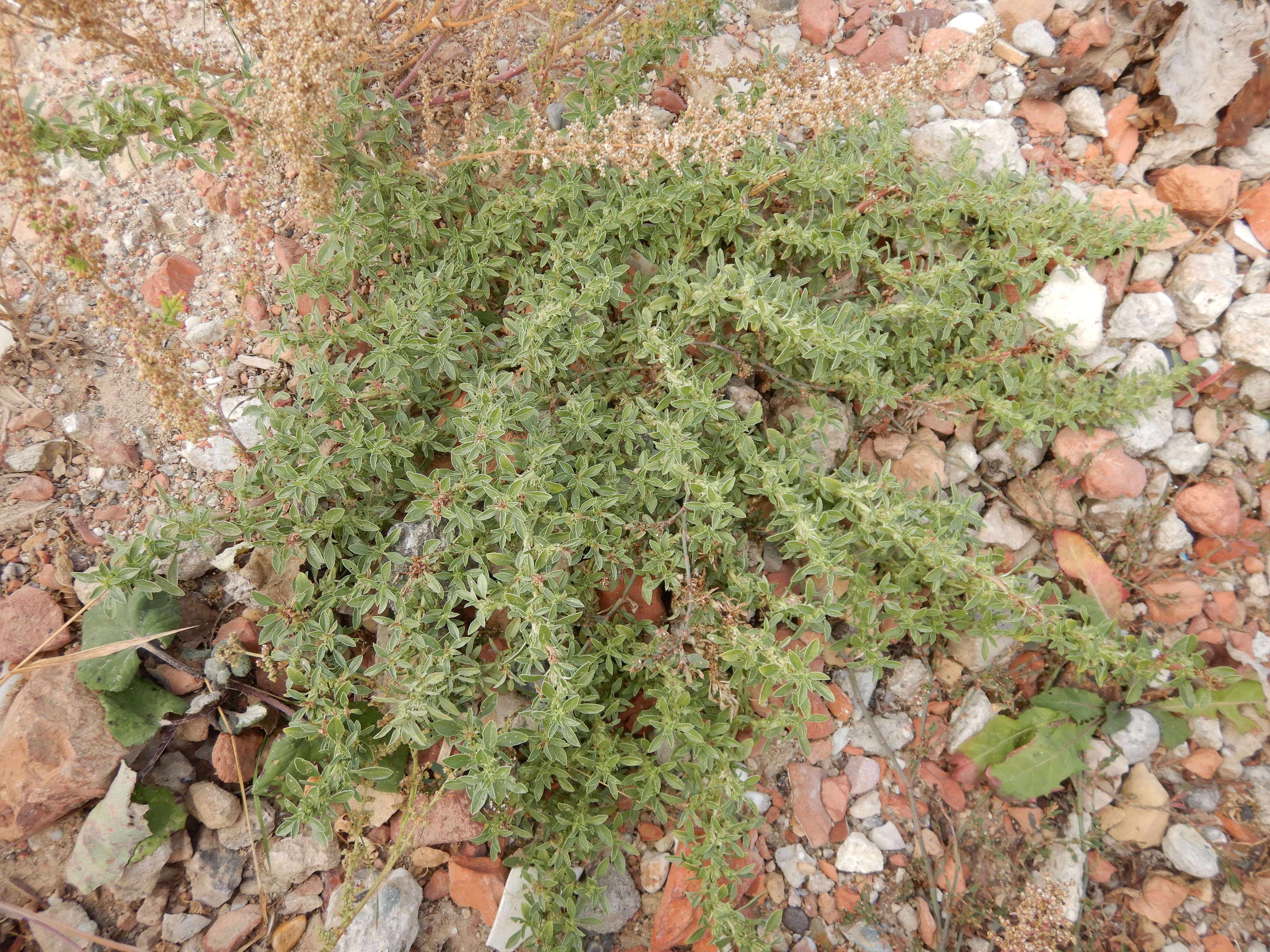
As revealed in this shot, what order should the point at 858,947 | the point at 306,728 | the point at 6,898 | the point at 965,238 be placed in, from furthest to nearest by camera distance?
the point at 965,238 → the point at 858,947 → the point at 6,898 → the point at 306,728

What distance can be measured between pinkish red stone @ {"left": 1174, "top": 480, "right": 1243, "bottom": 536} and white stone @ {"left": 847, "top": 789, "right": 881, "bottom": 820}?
1983 millimetres

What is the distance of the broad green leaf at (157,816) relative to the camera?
2.79m

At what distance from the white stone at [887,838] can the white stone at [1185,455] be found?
216 centimetres

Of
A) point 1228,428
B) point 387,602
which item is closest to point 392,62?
point 387,602

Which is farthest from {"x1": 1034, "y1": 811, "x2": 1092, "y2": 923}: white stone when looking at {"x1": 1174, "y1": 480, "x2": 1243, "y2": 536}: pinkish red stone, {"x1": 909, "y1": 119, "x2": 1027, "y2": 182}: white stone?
{"x1": 909, "y1": 119, "x2": 1027, "y2": 182}: white stone

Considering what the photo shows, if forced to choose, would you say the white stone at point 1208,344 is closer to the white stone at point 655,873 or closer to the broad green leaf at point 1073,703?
the broad green leaf at point 1073,703

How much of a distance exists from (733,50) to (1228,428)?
3.10m

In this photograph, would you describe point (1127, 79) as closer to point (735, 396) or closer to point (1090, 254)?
point (1090, 254)

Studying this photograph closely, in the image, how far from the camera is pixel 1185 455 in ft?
11.7

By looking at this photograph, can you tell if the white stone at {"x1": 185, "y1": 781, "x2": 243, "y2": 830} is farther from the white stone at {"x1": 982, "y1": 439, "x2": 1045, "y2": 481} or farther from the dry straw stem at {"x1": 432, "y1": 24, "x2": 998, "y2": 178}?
the white stone at {"x1": 982, "y1": 439, "x2": 1045, "y2": 481}

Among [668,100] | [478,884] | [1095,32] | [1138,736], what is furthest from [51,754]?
[1095,32]

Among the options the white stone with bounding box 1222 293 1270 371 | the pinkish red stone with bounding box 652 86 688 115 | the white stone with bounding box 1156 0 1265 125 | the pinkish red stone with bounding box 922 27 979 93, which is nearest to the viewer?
the white stone with bounding box 1222 293 1270 371

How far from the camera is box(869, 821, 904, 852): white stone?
3285 mm

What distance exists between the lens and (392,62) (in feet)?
12.0
